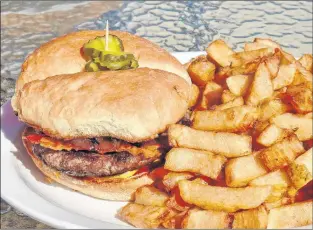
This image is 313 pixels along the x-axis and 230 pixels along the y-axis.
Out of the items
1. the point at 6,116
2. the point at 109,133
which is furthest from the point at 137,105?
the point at 6,116

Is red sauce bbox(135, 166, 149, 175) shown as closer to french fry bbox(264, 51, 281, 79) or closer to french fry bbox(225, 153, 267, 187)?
french fry bbox(225, 153, 267, 187)

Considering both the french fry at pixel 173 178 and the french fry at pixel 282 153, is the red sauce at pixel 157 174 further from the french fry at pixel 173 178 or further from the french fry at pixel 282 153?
the french fry at pixel 282 153

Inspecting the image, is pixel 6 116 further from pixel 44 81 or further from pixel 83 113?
pixel 83 113

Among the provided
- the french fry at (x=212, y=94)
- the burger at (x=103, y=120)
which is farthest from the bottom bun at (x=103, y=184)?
the french fry at (x=212, y=94)

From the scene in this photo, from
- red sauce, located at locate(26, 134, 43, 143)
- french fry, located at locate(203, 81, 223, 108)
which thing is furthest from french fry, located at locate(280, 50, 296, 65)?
red sauce, located at locate(26, 134, 43, 143)

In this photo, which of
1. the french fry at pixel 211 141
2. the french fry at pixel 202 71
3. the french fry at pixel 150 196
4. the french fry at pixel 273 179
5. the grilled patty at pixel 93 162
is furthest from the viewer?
the french fry at pixel 202 71
